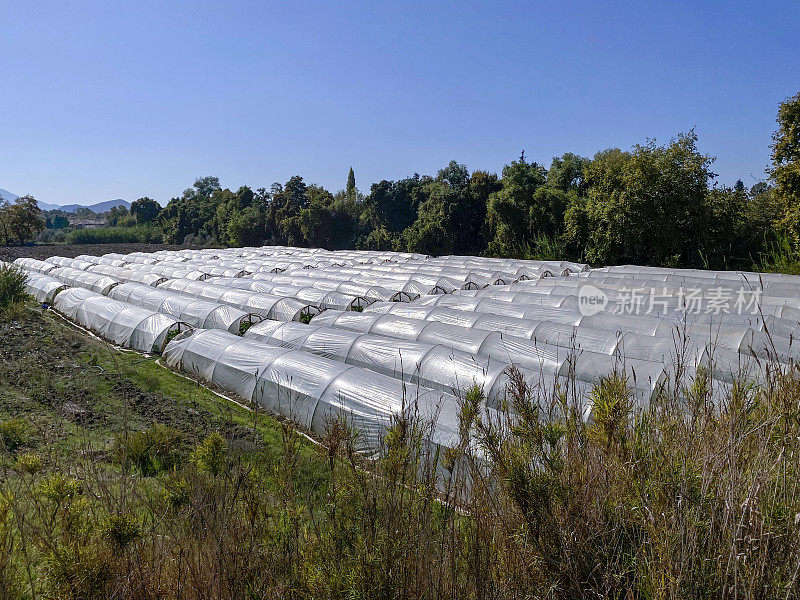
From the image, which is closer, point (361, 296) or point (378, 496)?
point (378, 496)

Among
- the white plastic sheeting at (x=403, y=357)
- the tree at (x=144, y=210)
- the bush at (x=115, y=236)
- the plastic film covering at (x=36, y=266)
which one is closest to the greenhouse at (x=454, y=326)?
the white plastic sheeting at (x=403, y=357)

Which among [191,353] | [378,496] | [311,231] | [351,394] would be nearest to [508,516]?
[378,496]

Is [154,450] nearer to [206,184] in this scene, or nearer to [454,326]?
[454,326]

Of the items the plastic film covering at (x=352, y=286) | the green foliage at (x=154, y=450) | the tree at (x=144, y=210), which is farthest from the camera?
the tree at (x=144, y=210)

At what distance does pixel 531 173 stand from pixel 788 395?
30.4 metres

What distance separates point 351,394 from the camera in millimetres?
7543

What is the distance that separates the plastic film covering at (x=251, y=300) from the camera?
1441 centimetres

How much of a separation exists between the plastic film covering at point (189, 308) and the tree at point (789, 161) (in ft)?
59.7

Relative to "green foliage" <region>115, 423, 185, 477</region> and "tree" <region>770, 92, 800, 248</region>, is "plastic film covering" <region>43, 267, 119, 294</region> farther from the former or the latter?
"tree" <region>770, 92, 800, 248</region>

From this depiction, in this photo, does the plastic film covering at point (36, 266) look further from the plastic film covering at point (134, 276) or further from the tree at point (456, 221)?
the tree at point (456, 221)

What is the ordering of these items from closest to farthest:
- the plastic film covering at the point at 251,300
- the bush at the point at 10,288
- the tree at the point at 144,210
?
the plastic film covering at the point at 251,300 → the bush at the point at 10,288 → the tree at the point at 144,210

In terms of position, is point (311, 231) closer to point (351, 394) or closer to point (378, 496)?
point (351, 394)

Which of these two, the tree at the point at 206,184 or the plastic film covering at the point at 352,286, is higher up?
the tree at the point at 206,184

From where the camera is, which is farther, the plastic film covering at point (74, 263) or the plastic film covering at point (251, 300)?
the plastic film covering at point (74, 263)
